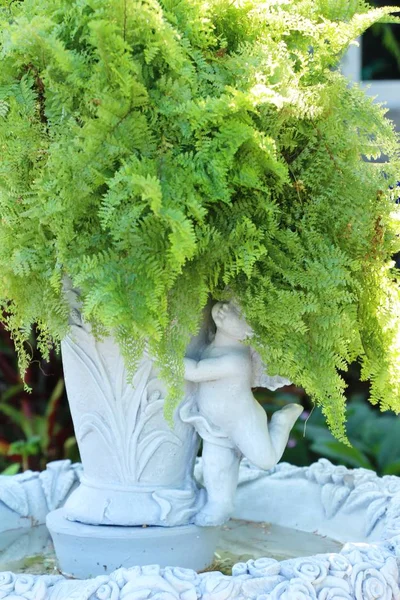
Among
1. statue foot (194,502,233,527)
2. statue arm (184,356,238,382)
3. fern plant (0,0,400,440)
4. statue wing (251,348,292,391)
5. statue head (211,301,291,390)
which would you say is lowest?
statue foot (194,502,233,527)

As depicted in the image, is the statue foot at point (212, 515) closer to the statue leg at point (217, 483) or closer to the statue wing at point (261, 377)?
the statue leg at point (217, 483)

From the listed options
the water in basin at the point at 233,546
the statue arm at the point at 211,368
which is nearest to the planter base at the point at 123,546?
the water in basin at the point at 233,546

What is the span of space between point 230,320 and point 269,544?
603 millimetres

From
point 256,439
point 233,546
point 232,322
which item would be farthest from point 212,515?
point 232,322

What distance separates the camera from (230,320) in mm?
1625

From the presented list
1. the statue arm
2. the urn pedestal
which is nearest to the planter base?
the urn pedestal

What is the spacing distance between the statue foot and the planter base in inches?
0.8

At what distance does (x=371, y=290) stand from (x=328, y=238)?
0.17 m

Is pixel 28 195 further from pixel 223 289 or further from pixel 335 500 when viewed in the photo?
pixel 335 500

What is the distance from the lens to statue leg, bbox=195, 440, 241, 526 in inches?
66.9

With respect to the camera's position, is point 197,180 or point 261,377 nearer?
point 197,180

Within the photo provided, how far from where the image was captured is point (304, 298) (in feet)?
4.89

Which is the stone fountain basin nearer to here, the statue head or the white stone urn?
the white stone urn

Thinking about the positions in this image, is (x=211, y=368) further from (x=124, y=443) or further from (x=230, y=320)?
(x=124, y=443)
